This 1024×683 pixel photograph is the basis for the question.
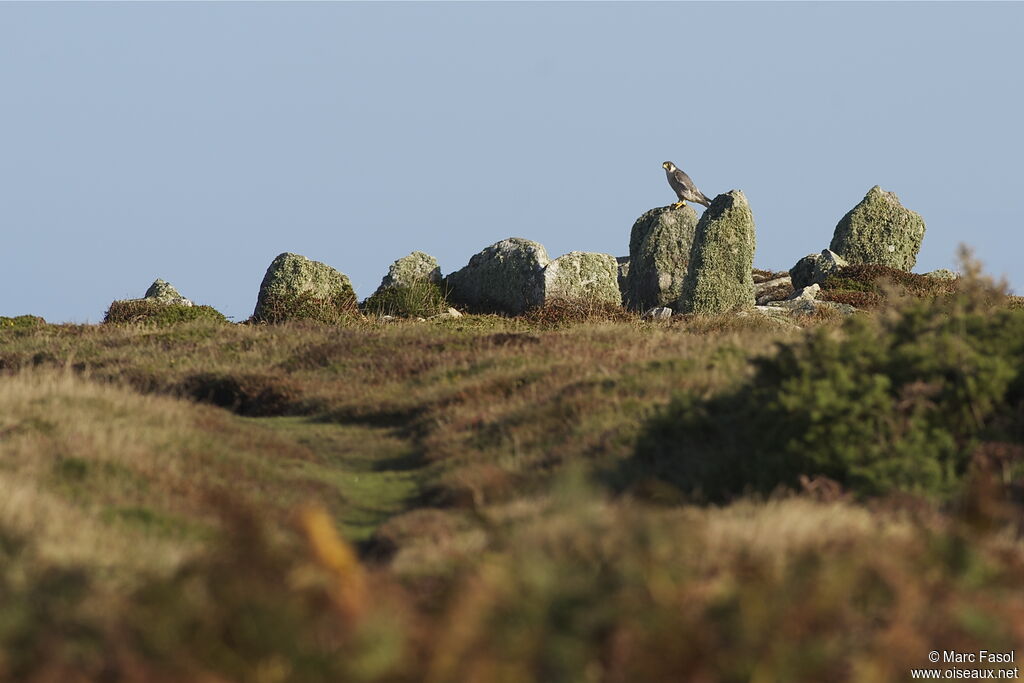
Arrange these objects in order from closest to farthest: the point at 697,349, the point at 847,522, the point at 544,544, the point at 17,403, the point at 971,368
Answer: the point at 544,544 → the point at 847,522 → the point at 971,368 → the point at 17,403 → the point at 697,349

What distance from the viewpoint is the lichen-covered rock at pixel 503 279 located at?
33938 millimetres

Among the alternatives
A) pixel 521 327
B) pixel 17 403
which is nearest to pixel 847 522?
pixel 17 403

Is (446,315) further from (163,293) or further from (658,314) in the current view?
(163,293)

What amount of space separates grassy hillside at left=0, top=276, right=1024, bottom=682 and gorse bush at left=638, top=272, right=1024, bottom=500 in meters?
0.03

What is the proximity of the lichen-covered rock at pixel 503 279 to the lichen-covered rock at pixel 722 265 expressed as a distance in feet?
14.4

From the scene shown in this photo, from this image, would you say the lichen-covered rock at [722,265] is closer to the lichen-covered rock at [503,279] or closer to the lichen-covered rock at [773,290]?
the lichen-covered rock at [503,279]

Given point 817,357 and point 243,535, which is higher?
point 817,357

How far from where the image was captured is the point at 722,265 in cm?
3291

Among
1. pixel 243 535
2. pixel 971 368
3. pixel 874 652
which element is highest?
pixel 971 368

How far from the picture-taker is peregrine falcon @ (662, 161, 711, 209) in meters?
38.4

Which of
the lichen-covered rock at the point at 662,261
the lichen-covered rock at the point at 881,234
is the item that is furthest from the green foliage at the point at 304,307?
the lichen-covered rock at the point at 881,234

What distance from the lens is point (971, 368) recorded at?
10664mm

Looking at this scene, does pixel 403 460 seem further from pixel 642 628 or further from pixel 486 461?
pixel 642 628

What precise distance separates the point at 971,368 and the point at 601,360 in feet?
22.4
